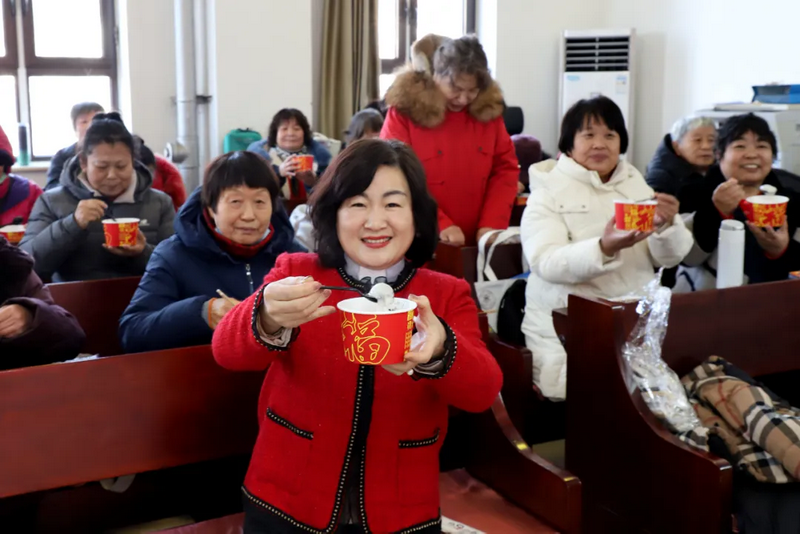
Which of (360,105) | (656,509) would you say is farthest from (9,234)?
(360,105)

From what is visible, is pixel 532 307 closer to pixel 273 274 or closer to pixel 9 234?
pixel 273 274

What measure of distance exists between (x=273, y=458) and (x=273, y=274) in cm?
36

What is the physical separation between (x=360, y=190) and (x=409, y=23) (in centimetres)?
646

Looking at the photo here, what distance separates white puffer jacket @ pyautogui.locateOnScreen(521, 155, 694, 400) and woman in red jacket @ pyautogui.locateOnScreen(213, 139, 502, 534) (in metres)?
1.09

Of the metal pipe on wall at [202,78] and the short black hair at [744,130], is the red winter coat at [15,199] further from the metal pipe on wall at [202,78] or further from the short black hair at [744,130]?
the short black hair at [744,130]

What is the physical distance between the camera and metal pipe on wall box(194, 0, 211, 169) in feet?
20.9

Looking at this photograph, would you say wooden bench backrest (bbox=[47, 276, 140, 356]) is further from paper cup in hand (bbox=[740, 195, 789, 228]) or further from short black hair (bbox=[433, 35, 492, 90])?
paper cup in hand (bbox=[740, 195, 789, 228])

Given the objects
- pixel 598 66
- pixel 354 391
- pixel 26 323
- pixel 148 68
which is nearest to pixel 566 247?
pixel 354 391

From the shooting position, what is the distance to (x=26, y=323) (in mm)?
1982

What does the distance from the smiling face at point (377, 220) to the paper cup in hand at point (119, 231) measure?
57.2 inches

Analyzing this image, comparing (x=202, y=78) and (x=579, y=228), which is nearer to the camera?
(x=579, y=228)

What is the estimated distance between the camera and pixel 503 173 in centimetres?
378

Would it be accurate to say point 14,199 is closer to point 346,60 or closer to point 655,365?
point 655,365

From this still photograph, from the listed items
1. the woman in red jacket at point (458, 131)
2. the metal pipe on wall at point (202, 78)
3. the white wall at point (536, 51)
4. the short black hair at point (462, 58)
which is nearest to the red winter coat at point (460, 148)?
the woman in red jacket at point (458, 131)
